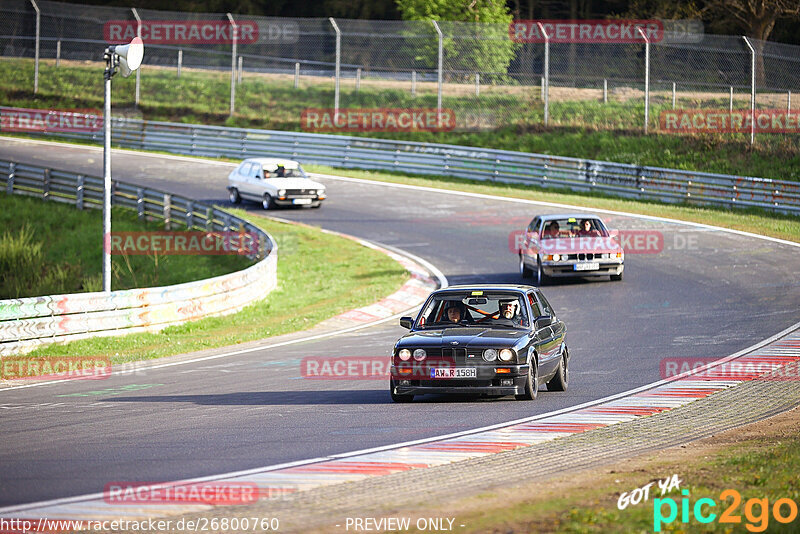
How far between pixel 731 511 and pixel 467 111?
3573 centimetres

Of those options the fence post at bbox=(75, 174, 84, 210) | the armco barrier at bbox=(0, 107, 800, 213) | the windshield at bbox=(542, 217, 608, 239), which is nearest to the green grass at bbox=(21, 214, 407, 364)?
the windshield at bbox=(542, 217, 608, 239)

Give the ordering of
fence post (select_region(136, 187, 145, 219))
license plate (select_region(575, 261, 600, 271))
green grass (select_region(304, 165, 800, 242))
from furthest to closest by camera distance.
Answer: fence post (select_region(136, 187, 145, 219)) → green grass (select_region(304, 165, 800, 242)) → license plate (select_region(575, 261, 600, 271))

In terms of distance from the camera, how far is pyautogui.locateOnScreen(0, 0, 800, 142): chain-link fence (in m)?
34.7

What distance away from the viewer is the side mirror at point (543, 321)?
484 inches

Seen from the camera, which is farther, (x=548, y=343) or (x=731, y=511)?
(x=548, y=343)

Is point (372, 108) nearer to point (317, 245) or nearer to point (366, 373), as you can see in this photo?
point (317, 245)

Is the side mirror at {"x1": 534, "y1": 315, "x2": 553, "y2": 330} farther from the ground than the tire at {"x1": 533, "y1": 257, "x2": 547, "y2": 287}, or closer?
farther from the ground

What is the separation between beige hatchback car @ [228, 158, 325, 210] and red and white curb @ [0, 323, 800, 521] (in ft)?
66.8

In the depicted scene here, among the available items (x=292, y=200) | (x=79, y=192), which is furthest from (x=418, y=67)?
(x=79, y=192)

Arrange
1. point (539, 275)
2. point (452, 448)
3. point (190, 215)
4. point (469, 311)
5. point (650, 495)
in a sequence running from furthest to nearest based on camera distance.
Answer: point (190, 215)
point (539, 275)
point (469, 311)
point (452, 448)
point (650, 495)

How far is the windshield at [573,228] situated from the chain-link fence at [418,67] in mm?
13548

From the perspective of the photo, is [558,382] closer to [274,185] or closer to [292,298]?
[292,298]

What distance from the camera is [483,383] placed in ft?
37.4

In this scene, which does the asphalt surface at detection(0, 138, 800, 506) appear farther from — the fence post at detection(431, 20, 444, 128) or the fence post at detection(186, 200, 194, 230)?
the fence post at detection(431, 20, 444, 128)
